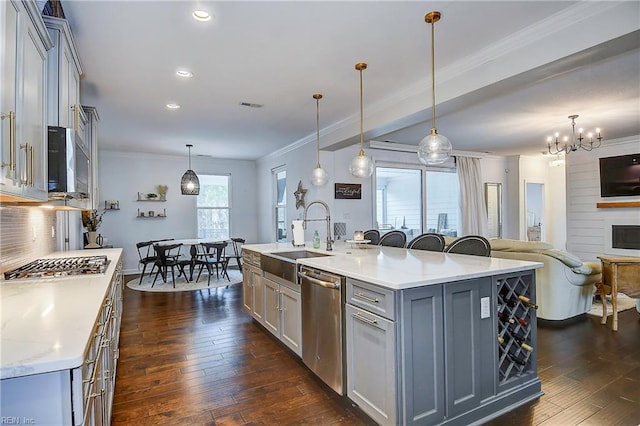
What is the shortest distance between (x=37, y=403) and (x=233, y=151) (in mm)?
6869

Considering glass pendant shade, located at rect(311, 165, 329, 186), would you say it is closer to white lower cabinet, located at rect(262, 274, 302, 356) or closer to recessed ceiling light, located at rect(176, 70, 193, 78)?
white lower cabinet, located at rect(262, 274, 302, 356)

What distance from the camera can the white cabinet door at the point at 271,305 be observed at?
3342 millimetres

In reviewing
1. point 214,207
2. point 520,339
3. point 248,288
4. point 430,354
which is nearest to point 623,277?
point 520,339

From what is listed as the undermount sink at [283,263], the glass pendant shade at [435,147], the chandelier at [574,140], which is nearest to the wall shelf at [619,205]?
the chandelier at [574,140]

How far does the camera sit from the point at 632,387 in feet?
8.34

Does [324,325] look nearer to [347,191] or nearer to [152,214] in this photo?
[347,191]

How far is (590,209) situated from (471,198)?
7.41 ft

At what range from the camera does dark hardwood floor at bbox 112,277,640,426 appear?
87.8 inches

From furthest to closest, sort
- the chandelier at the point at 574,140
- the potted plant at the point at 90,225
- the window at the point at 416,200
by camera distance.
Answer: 1. the window at the point at 416,200
2. the chandelier at the point at 574,140
3. the potted plant at the point at 90,225

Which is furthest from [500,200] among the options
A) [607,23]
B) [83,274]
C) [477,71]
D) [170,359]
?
[83,274]

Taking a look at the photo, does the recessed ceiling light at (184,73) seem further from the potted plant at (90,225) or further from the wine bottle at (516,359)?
the wine bottle at (516,359)

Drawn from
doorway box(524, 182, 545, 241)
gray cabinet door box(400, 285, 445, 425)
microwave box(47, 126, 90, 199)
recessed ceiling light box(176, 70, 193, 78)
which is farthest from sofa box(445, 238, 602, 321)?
doorway box(524, 182, 545, 241)

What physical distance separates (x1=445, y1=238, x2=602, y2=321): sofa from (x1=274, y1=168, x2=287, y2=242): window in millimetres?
4483

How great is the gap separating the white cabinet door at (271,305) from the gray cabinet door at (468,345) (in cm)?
171
